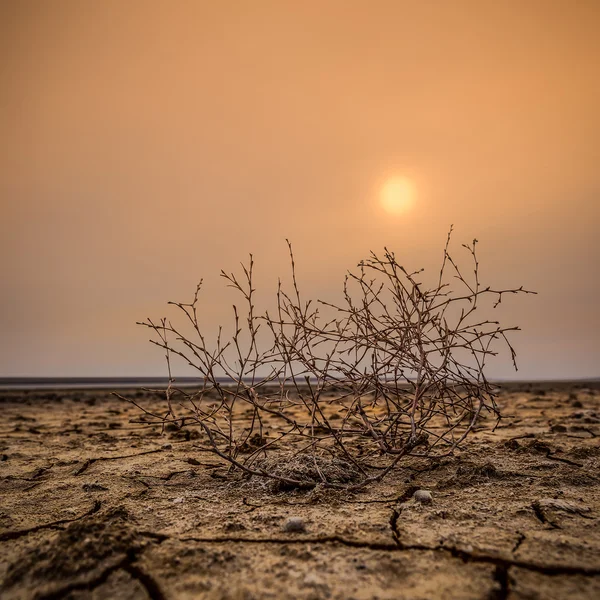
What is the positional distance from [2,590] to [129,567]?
1.20ft

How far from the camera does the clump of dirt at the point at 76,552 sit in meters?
1.21

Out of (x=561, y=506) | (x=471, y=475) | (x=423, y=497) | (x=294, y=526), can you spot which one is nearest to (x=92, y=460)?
(x=294, y=526)

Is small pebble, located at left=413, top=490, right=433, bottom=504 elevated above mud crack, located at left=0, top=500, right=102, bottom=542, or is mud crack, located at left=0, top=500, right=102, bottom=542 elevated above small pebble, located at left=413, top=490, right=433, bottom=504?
small pebble, located at left=413, top=490, right=433, bottom=504

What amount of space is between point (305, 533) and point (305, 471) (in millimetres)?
655

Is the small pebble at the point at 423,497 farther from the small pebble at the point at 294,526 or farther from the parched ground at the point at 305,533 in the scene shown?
the small pebble at the point at 294,526

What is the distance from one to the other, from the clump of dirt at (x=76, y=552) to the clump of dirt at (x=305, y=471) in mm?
807

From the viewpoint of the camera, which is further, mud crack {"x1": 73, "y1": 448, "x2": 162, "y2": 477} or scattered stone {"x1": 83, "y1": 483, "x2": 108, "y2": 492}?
mud crack {"x1": 73, "y1": 448, "x2": 162, "y2": 477}

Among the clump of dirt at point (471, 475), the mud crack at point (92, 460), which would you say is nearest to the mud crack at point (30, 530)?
the mud crack at point (92, 460)

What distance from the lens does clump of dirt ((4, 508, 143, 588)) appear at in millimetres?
1215

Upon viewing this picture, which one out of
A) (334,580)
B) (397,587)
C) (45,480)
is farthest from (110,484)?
(397,587)

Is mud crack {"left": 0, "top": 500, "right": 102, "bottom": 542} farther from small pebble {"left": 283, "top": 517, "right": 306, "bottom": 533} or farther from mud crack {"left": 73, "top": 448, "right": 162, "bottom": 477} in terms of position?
small pebble {"left": 283, "top": 517, "right": 306, "bottom": 533}

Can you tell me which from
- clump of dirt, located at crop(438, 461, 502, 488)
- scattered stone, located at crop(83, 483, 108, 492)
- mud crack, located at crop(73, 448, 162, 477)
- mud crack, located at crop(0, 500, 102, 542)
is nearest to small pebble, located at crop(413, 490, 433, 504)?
clump of dirt, located at crop(438, 461, 502, 488)

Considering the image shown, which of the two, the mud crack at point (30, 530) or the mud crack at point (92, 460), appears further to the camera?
the mud crack at point (92, 460)

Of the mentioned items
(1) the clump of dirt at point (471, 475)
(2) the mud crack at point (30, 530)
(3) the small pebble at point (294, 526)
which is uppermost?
(1) the clump of dirt at point (471, 475)
